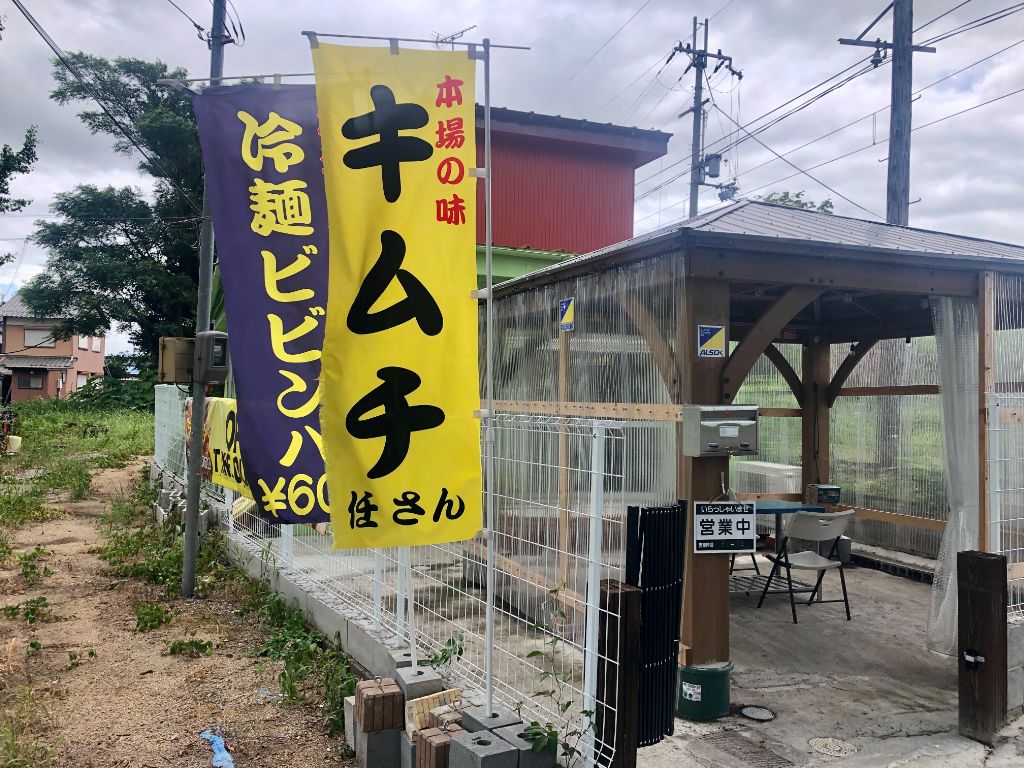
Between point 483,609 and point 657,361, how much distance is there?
1837 millimetres

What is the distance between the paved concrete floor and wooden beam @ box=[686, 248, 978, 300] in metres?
2.45

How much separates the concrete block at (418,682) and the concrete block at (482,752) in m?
0.61

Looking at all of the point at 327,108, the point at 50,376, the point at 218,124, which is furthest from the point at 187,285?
the point at 327,108

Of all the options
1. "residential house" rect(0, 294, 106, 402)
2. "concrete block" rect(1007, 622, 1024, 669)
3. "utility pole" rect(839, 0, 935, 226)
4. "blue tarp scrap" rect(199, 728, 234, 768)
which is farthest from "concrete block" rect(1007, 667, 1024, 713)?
"residential house" rect(0, 294, 106, 402)

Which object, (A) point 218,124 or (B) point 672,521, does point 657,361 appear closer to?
(B) point 672,521

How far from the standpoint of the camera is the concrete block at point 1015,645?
13.2 feet

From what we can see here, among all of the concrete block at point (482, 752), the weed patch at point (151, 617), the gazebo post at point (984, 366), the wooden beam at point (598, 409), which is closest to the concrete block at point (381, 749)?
the concrete block at point (482, 752)

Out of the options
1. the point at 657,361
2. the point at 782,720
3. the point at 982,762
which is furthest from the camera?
the point at 657,361

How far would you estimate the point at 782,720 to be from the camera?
3979 millimetres

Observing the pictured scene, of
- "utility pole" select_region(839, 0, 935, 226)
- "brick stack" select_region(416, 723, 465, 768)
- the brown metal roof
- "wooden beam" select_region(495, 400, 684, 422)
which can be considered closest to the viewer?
"brick stack" select_region(416, 723, 465, 768)

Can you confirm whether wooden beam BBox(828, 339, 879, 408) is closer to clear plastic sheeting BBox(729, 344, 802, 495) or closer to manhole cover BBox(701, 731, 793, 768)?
clear plastic sheeting BBox(729, 344, 802, 495)

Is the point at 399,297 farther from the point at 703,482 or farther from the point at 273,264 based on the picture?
the point at 703,482

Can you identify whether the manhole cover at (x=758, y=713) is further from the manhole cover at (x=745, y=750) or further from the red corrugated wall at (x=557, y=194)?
the red corrugated wall at (x=557, y=194)

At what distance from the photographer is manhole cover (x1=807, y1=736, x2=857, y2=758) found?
3589 millimetres
